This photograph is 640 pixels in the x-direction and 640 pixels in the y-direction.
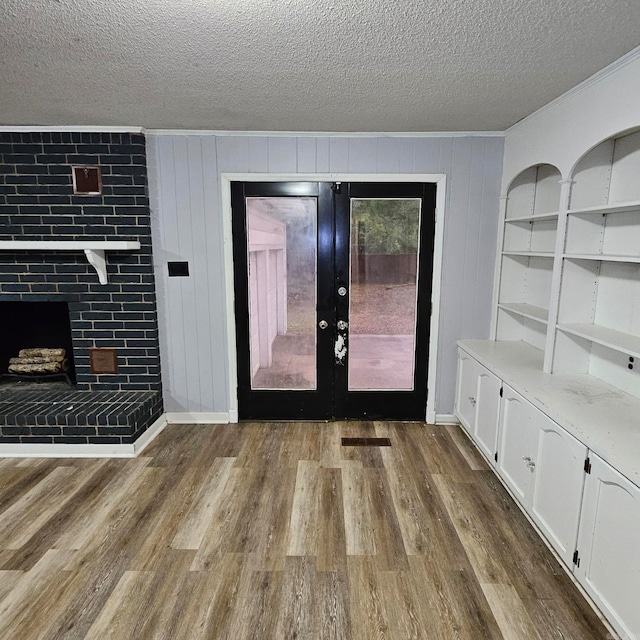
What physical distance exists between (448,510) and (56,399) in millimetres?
3025

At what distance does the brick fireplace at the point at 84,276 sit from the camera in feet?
10.1

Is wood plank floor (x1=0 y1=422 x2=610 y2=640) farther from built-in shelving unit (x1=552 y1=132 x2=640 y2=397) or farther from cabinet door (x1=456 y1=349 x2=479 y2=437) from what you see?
built-in shelving unit (x1=552 y1=132 x2=640 y2=397)

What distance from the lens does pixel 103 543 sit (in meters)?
2.20

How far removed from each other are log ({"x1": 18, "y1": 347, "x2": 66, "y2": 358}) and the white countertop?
136 inches

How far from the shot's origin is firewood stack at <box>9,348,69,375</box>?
11.7ft

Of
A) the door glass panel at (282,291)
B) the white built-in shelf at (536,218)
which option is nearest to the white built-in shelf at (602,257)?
the white built-in shelf at (536,218)

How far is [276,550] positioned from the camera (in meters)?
2.17

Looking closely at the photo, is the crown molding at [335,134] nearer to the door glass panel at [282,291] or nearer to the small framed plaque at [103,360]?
the door glass panel at [282,291]

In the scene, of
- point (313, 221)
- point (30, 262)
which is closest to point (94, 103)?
point (30, 262)

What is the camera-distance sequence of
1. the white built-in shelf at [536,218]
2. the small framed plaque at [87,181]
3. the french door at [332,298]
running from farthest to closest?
the french door at [332,298] → the small framed plaque at [87,181] → the white built-in shelf at [536,218]

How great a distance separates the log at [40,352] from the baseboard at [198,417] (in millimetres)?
1075

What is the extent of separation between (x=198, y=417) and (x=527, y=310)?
2823 millimetres

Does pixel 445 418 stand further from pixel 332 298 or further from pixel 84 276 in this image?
pixel 84 276

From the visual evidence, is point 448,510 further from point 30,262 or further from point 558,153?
point 30,262
